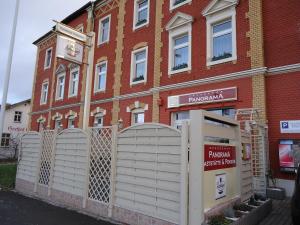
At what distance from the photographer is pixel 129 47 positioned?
654 inches

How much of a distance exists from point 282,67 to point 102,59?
1152cm

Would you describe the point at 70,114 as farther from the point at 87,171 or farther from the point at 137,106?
the point at 87,171

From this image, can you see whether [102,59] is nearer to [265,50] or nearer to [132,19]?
[132,19]

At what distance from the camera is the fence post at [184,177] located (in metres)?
5.29

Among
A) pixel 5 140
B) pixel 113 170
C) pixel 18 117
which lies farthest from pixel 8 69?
pixel 18 117

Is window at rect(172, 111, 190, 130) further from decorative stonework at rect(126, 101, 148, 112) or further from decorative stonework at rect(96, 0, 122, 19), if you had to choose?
decorative stonework at rect(96, 0, 122, 19)

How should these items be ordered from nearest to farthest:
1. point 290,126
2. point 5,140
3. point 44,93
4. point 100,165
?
point 100,165 → point 290,126 → point 44,93 → point 5,140

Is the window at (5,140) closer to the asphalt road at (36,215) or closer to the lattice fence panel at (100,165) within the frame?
the asphalt road at (36,215)

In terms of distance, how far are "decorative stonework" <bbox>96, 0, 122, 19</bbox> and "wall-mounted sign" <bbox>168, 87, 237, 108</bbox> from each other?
340 inches

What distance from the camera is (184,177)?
539cm

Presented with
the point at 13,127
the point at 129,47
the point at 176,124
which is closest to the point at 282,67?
the point at 176,124

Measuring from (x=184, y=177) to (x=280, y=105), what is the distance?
254 inches

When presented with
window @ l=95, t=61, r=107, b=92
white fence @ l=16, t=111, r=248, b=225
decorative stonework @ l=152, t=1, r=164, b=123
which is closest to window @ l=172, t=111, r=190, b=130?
decorative stonework @ l=152, t=1, r=164, b=123

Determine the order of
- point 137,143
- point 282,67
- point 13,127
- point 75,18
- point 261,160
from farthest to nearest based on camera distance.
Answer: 1. point 13,127
2. point 75,18
3. point 282,67
4. point 261,160
5. point 137,143
